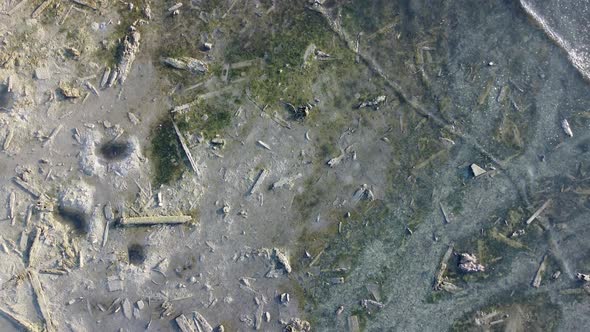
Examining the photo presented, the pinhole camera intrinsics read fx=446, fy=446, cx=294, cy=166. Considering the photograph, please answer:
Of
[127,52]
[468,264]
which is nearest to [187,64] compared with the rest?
[127,52]

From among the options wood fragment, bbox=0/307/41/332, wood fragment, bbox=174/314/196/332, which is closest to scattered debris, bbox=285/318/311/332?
wood fragment, bbox=174/314/196/332

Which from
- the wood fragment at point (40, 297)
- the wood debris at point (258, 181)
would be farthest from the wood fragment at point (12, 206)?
the wood debris at point (258, 181)

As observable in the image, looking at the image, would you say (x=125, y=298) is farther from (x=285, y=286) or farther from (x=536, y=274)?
(x=536, y=274)

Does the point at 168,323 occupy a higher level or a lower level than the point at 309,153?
lower

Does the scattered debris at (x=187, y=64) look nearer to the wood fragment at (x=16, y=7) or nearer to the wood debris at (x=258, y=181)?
the wood debris at (x=258, y=181)

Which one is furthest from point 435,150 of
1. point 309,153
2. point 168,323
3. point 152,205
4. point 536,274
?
point 168,323
